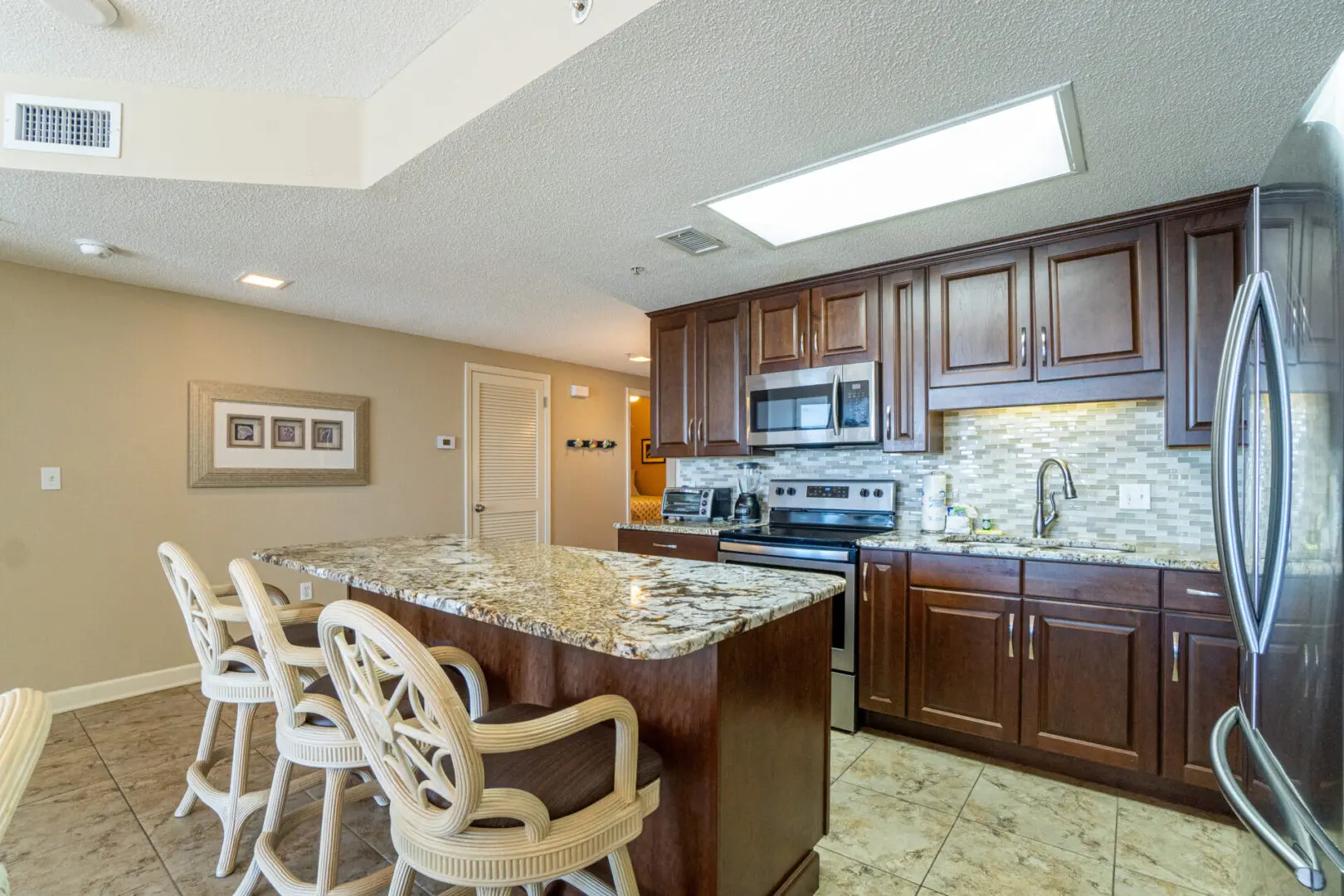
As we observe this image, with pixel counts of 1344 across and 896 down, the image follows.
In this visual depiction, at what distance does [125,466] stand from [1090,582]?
4.59 metres

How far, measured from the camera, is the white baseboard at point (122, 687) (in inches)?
125

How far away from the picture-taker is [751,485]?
12.6 ft

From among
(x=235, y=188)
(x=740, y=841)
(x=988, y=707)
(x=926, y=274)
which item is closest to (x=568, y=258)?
(x=235, y=188)

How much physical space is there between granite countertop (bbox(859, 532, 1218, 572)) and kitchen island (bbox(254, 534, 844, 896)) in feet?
3.53

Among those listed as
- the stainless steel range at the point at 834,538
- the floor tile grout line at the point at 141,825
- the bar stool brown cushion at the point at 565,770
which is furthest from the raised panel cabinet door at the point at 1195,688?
the floor tile grout line at the point at 141,825

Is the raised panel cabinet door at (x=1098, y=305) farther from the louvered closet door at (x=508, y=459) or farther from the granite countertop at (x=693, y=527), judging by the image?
the louvered closet door at (x=508, y=459)

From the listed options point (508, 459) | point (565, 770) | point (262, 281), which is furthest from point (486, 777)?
point (508, 459)

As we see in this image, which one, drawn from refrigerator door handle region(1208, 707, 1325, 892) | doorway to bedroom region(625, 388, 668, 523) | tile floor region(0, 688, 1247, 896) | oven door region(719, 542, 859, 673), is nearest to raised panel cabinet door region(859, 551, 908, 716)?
oven door region(719, 542, 859, 673)

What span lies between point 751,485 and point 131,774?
10.2 ft

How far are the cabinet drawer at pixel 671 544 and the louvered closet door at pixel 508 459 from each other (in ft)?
6.03

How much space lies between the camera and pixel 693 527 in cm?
348

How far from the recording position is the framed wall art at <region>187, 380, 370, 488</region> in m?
3.64

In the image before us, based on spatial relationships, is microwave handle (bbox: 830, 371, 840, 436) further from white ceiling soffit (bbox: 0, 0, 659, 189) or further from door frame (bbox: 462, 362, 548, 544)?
door frame (bbox: 462, 362, 548, 544)

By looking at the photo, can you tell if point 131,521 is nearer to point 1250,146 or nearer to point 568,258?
point 568,258
